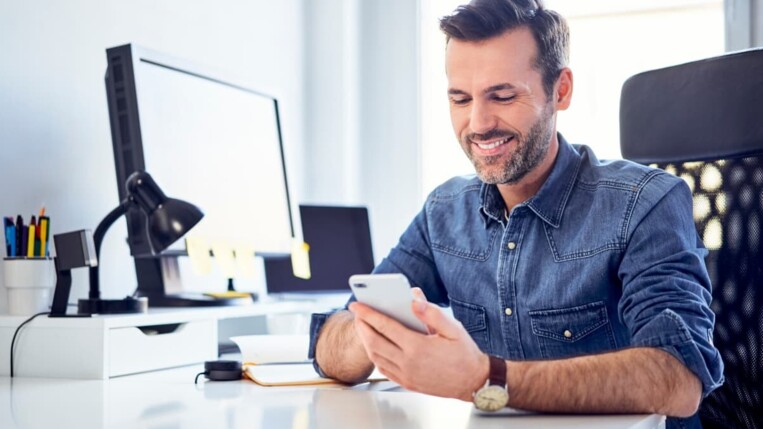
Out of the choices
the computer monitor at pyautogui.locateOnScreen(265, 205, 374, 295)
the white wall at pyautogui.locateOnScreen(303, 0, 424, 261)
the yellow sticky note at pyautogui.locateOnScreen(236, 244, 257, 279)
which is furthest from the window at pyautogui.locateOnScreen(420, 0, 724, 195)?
the yellow sticky note at pyautogui.locateOnScreen(236, 244, 257, 279)

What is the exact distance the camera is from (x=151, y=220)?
4.39 ft

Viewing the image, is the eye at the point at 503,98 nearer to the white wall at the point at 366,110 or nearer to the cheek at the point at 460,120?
the cheek at the point at 460,120

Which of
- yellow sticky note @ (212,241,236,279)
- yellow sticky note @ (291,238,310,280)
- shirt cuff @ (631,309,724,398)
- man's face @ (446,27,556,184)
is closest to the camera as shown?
shirt cuff @ (631,309,724,398)

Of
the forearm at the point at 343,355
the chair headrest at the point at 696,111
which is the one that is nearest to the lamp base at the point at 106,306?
the forearm at the point at 343,355

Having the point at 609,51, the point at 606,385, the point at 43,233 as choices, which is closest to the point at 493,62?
the point at 606,385

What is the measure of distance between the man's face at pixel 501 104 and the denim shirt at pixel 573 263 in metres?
0.06

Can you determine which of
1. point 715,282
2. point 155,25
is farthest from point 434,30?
point 715,282

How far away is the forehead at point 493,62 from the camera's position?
1.29 metres

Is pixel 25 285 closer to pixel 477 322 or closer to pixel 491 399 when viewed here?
pixel 477 322

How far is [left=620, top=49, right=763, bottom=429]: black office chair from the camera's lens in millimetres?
1286

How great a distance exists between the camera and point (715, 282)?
131 centimetres

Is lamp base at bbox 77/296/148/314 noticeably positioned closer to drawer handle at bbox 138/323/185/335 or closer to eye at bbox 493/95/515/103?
drawer handle at bbox 138/323/185/335

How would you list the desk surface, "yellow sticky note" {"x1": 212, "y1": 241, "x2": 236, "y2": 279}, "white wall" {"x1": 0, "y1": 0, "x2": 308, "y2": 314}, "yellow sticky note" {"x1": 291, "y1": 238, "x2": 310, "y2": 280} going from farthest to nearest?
1. "yellow sticky note" {"x1": 291, "y1": 238, "x2": 310, "y2": 280}
2. "yellow sticky note" {"x1": 212, "y1": 241, "x2": 236, "y2": 279}
3. "white wall" {"x1": 0, "y1": 0, "x2": 308, "y2": 314}
4. the desk surface

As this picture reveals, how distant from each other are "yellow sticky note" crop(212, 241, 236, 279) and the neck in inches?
23.6
